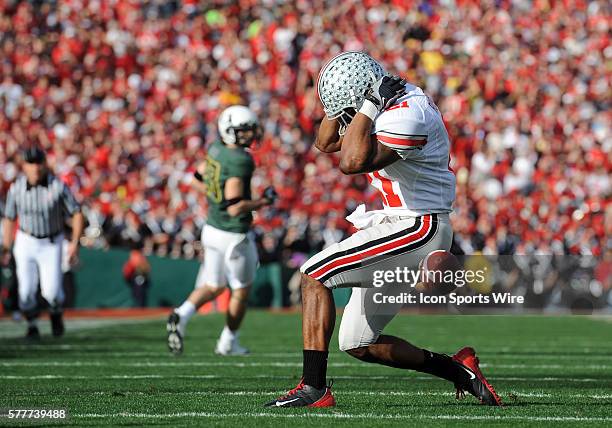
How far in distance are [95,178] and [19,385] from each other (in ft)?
44.2

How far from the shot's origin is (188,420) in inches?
190

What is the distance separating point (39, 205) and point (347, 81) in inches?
249

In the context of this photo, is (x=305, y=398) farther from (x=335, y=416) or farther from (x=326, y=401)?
(x=335, y=416)

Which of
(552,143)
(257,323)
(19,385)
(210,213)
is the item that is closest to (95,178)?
(257,323)

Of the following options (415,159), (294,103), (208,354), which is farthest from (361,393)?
(294,103)

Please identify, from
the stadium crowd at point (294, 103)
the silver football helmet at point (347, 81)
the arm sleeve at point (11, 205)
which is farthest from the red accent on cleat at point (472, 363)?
the stadium crowd at point (294, 103)

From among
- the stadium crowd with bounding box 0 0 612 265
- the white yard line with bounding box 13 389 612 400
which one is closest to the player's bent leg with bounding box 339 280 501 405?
the white yard line with bounding box 13 389 612 400

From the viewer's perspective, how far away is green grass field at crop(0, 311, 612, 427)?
16.3 feet

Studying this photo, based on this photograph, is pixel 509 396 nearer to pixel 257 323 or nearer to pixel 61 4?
pixel 257 323

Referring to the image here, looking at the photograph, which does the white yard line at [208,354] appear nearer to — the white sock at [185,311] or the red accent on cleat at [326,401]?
the white sock at [185,311]

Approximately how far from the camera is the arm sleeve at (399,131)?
490 centimetres

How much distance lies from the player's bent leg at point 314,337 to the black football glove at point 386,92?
2.71 ft

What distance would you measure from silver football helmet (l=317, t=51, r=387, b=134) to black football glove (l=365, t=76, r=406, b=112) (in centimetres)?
14

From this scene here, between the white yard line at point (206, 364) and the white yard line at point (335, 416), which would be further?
the white yard line at point (206, 364)
